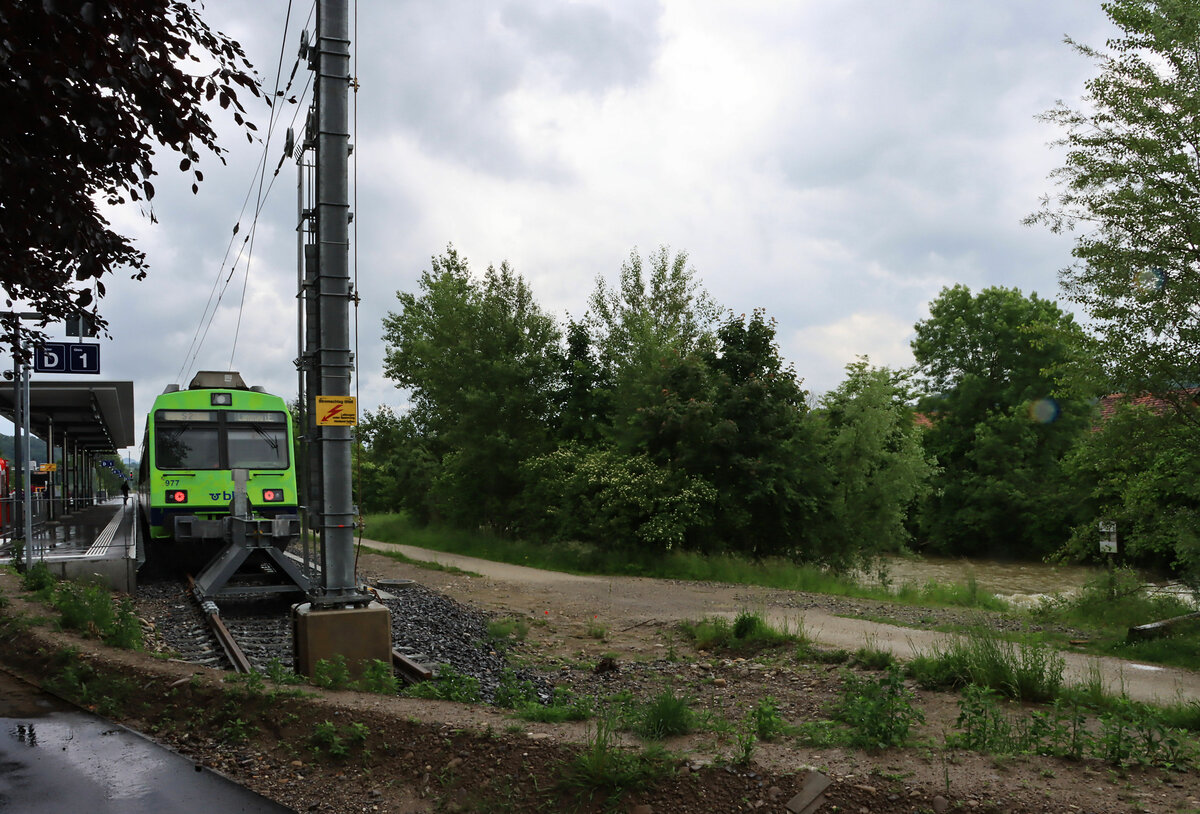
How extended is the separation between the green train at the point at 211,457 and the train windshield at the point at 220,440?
19 mm

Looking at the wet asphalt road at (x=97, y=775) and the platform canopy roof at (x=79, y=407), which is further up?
the platform canopy roof at (x=79, y=407)

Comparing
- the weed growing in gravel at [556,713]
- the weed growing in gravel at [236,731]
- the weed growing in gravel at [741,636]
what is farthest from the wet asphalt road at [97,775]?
the weed growing in gravel at [741,636]

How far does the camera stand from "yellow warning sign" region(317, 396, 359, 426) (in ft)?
29.5

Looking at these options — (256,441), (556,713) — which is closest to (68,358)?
(256,441)

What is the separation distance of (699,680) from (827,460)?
61.6 ft

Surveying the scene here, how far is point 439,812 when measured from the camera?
535 centimetres

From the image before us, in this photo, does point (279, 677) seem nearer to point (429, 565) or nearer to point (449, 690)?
point (449, 690)

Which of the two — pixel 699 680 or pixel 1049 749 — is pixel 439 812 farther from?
pixel 699 680

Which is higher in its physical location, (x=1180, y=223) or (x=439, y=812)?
(x=1180, y=223)

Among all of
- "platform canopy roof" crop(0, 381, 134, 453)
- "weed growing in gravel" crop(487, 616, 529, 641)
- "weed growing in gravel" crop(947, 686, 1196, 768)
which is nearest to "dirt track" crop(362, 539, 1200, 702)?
"weed growing in gravel" crop(487, 616, 529, 641)

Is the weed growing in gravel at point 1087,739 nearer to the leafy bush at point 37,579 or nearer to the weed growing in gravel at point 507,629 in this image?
the weed growing in gravel at point 507,629

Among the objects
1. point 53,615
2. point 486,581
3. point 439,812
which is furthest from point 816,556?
point 439,812

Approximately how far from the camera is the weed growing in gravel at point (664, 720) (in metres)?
6.31

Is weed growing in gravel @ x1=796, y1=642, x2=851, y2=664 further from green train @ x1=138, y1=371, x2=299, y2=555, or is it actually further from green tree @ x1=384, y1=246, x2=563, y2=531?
green tree @ x1=384, y1=246, x2=563, y2=531
